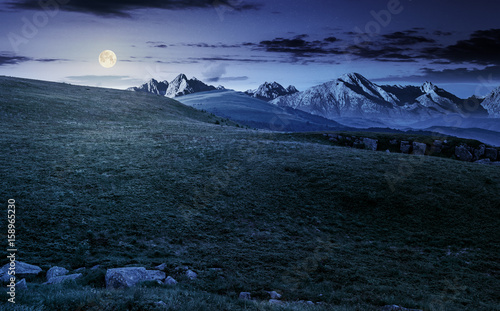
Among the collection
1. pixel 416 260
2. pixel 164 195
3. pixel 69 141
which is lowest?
pixel 416 260

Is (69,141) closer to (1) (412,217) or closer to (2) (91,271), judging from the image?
(2) (91,271)

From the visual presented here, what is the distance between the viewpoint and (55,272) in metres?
11.0

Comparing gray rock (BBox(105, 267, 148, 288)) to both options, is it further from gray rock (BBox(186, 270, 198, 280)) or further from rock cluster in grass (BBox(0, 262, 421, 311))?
gray rock (BBox(186, 270, 198, 280))

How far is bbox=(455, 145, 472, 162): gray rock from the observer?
42.5m

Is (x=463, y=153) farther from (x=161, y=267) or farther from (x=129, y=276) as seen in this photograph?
(x=129, y=276)

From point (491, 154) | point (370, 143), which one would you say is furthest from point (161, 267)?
point (491, 154)

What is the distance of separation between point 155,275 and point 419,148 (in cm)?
4460

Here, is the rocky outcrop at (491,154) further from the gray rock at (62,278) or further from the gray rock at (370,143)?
the gray rock at (62,278)

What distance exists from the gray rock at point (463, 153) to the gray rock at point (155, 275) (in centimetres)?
4729

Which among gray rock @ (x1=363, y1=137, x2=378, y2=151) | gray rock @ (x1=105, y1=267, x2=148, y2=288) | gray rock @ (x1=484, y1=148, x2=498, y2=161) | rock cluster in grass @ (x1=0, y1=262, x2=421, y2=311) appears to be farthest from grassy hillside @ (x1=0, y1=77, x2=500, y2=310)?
gray rock @ (x1=484, y1=148, x2=498, y2=161)

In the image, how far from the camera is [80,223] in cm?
1518

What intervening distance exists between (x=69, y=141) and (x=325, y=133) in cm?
3716

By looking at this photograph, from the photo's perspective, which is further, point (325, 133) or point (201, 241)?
point (325, 133)

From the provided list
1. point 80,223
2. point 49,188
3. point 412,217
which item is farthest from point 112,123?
point 412,217
